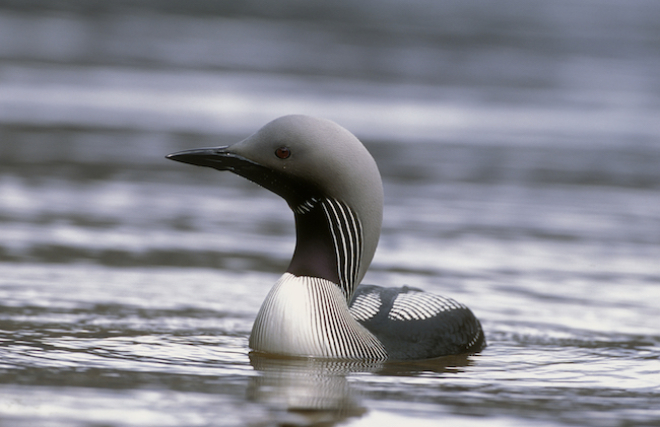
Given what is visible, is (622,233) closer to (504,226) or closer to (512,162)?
(504,226)

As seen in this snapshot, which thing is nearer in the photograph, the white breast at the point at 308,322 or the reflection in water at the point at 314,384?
the reflection in water at the point at 314,384

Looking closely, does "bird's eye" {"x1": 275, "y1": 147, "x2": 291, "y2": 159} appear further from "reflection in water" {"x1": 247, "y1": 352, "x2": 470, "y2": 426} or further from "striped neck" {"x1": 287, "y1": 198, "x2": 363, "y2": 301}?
"reflection in water" {"x1": 247, "y1": 352, "x2": 470, "y2": 426}

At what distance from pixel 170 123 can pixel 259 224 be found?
4.58m

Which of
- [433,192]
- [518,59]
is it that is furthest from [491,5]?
[433,192]

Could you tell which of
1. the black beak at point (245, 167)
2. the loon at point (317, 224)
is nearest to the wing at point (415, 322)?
the loon at point (317, 224)

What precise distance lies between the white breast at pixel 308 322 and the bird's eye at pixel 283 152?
→ 48cm

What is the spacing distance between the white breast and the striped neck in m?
0.05

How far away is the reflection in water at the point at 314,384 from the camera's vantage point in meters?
4.22

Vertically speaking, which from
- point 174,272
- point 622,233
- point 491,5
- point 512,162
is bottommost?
point 174,272

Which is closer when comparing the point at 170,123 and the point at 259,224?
the point at 259,224

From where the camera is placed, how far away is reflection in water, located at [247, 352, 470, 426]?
4223mm

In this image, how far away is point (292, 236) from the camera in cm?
807

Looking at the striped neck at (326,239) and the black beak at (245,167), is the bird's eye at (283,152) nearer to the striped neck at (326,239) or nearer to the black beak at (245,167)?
the black beak at (245,167)

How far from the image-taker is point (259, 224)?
8359 millimetres
